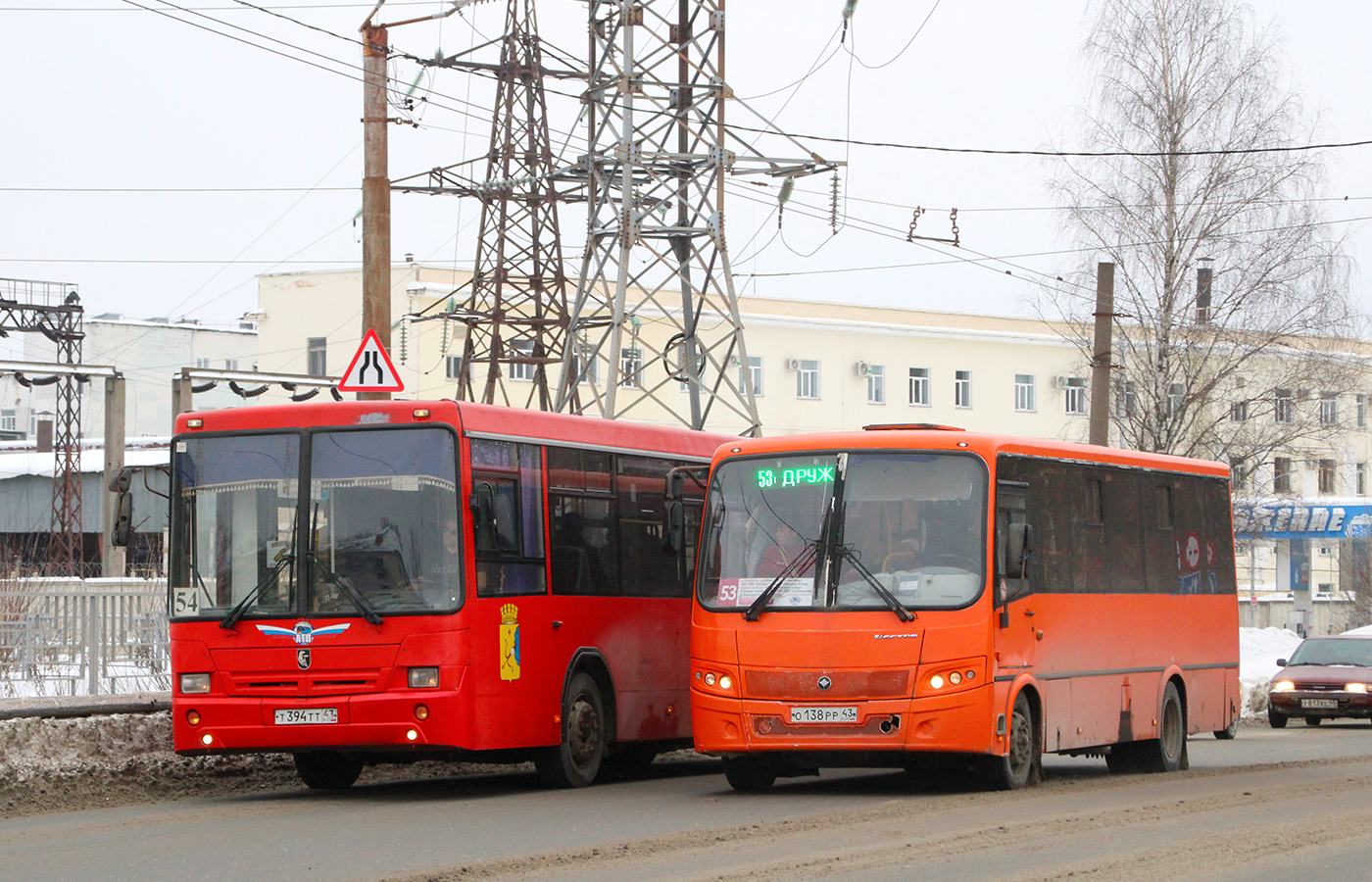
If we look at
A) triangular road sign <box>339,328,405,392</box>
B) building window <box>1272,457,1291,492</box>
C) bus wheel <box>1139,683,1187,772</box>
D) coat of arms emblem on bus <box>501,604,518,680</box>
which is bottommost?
bus wheel <box>1139,683,1187,772</box>

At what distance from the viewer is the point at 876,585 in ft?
43.3

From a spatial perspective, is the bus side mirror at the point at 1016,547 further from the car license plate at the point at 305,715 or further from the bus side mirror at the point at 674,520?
the car license plate at the point at 305,715

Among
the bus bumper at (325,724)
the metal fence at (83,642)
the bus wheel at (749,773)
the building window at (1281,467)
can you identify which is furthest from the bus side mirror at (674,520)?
the building window at (1281,467)

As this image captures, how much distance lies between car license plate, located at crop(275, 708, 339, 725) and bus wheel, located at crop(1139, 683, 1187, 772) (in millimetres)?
7485

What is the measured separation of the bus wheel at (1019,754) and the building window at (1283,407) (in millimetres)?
27650

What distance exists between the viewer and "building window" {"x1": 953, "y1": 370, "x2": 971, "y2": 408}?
6531cm

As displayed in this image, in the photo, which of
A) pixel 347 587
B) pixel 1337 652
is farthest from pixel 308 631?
pixel 1337 652

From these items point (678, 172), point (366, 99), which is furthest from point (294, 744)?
point (678, 172)

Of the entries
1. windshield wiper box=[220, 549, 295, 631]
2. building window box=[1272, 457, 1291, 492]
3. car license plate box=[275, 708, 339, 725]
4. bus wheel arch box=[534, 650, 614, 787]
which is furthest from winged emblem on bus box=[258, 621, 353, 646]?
building window box=[1272, 457, 1291, 492]

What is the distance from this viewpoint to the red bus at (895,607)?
42.6ft

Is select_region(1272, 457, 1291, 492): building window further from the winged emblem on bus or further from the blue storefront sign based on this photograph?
the winged emblem on bus

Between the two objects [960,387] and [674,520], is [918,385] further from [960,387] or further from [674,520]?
[674,520]

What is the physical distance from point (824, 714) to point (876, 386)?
169 feet

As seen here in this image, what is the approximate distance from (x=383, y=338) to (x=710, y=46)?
26.2 ft
